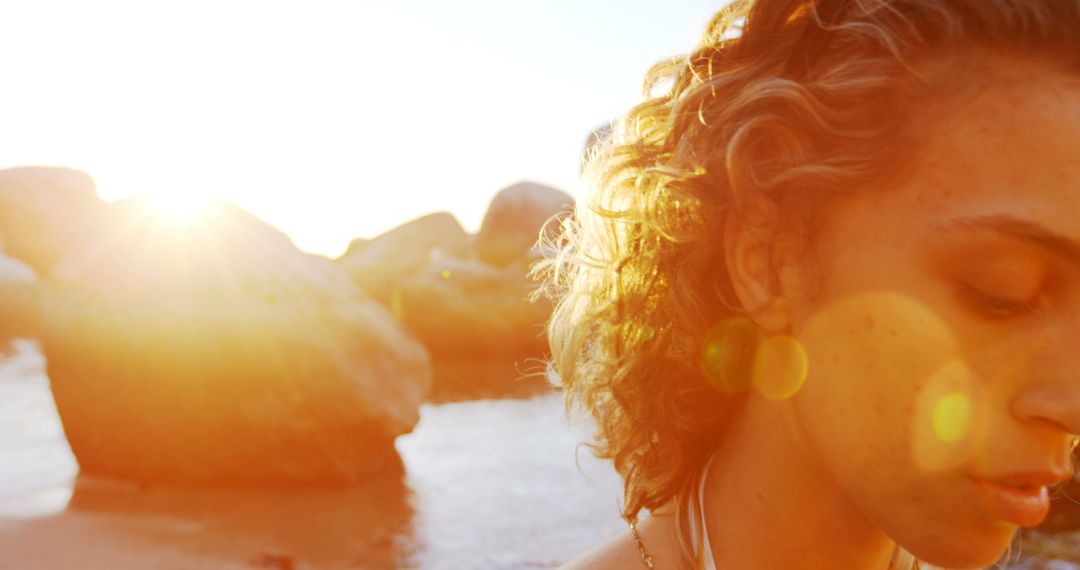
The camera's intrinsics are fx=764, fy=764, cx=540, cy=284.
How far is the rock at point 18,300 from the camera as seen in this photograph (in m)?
18.3

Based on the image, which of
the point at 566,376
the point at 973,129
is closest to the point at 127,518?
the point at 566,376

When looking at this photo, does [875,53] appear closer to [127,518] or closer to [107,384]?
[127,518]

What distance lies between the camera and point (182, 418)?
5.36 metres

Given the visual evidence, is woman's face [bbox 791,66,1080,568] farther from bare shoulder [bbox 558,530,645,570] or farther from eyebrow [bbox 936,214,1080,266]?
bare shoulder [bbox 558,530,645,570]

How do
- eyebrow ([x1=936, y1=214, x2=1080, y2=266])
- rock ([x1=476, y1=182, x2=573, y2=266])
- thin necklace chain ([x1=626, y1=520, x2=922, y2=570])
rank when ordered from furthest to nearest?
1. rock ([x1=476, y1=182, x2=573, y2=266])
2. thin necklace chain ([x1=626, y1=520, x2=922, y2=570])
3. eyebrow ([x1=936, y1=214, x2=1080, y2=266])

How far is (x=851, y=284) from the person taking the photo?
4.08ft

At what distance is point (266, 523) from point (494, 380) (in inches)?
240

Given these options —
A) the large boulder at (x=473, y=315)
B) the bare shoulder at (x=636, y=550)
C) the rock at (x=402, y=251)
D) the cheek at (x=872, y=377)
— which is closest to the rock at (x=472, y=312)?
the large boulder at (x=473, y=315)

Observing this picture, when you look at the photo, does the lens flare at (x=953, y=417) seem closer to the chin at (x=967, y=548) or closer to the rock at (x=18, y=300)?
the chin at (x=967, y=548)

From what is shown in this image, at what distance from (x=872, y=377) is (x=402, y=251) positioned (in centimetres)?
1883

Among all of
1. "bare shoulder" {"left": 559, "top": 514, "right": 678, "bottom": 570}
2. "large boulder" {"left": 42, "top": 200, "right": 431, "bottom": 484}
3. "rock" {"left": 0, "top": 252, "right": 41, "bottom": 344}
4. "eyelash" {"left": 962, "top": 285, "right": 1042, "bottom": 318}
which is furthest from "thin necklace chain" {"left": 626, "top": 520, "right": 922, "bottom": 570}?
"rock" {"left": 0, "top": 252, "right": 41, "bottom": 344}

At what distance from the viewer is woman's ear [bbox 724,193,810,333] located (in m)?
1.36

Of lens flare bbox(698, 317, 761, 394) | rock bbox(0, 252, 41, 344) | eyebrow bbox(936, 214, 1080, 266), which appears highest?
eyebrow bbox(936, 214, 1080, 266)

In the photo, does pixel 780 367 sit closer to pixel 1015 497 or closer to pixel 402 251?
pixel 1015 497
